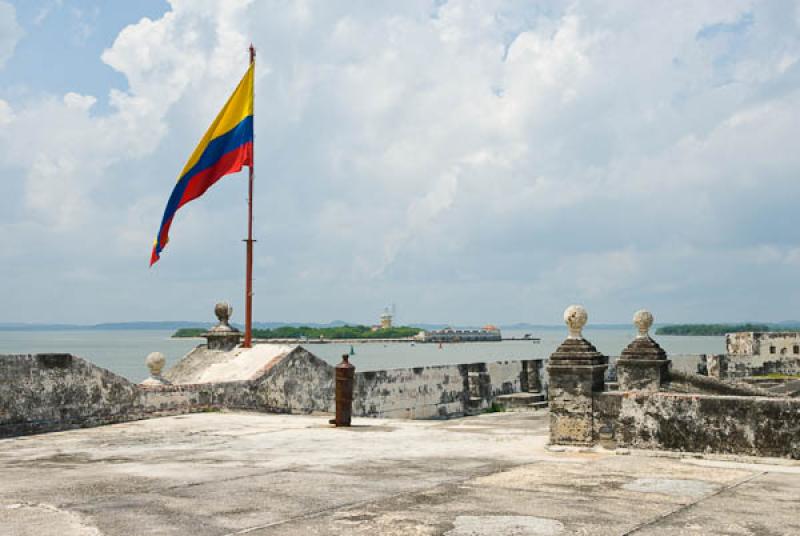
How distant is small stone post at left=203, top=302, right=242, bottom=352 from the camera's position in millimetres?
17406

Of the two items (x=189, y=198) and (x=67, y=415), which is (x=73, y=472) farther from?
(x=189, y=198)

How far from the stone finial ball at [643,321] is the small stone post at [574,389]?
3.32 m

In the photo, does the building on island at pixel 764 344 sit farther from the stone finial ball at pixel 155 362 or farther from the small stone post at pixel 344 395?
the stone finial ball at pixel 155 362

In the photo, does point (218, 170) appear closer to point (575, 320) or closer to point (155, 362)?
point (155, 362)

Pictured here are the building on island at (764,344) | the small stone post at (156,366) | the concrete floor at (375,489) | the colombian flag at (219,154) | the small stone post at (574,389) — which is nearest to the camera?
the concrete floor at (375,489)

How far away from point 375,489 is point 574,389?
3348 mm

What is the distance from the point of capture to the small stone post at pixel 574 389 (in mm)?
9625

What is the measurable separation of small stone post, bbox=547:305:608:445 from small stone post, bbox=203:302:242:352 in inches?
355

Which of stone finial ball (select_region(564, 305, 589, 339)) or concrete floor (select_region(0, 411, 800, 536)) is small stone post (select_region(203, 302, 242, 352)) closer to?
concrete floor (select_region(0, 411, 800, 536))

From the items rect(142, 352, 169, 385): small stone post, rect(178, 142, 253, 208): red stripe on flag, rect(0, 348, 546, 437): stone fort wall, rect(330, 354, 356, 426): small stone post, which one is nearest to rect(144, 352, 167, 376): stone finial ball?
rect(142, 352, 169, 385): small stone post

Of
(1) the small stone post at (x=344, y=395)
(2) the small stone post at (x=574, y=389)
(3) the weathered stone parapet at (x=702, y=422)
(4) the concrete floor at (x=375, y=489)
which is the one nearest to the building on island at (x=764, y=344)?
(1) the small stone post at (x=344, y=395)

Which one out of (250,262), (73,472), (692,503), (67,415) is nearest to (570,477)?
(692,503)

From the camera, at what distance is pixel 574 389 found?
9.70 m

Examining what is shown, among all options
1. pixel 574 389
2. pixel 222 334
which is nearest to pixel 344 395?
pixel 574 389
